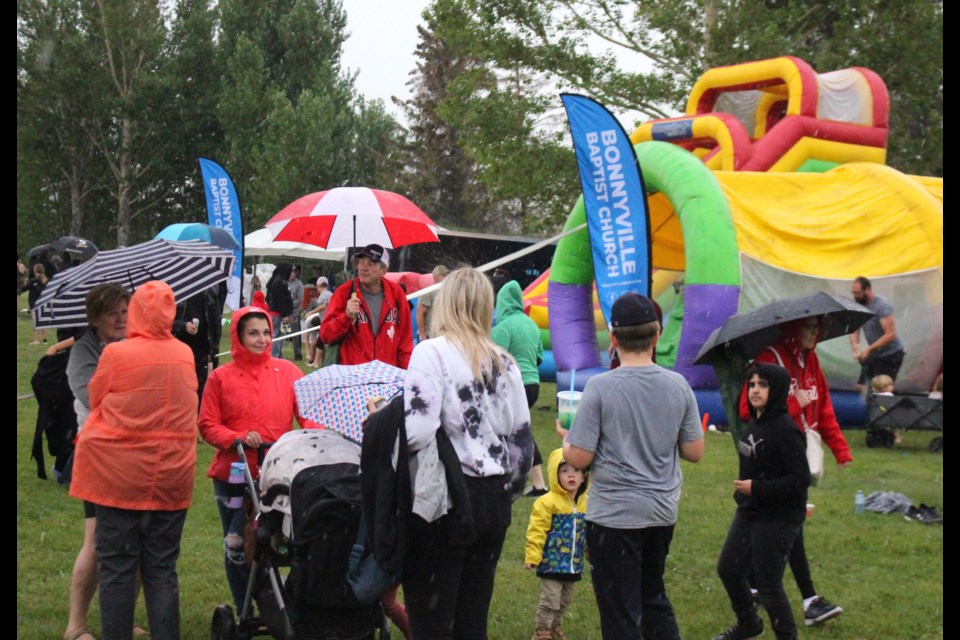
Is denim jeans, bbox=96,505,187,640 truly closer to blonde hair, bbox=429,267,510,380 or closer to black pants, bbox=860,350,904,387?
blonde hair, bbox=429,267,510,380

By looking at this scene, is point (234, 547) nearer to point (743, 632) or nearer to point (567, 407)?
point (743, 632)

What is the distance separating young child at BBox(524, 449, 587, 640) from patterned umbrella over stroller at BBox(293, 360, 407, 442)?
101 cm

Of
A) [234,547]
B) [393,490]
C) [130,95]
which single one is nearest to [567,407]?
[234,547]

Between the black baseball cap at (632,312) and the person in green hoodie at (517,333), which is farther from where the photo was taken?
the person in green hoodie at (517,333)

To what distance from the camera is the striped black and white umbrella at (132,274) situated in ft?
19.0

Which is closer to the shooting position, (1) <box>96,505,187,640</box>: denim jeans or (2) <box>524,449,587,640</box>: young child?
(1) <box>96,505,187,640</box>: denim jeans

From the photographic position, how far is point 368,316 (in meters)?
7.02

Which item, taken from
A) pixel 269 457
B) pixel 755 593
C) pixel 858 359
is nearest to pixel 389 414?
pixel 269 457

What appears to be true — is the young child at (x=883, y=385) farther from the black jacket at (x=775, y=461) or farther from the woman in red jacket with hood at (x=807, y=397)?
the black jacket at (x=775, y=461)

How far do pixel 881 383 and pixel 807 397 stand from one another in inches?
292

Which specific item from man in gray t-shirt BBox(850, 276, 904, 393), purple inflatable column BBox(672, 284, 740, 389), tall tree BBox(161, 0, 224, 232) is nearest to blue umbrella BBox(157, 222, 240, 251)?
purple inflatable column BBox(672, 284, 740, 389)

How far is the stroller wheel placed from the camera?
5.07 m

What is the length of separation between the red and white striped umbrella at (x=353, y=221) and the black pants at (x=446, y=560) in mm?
5020

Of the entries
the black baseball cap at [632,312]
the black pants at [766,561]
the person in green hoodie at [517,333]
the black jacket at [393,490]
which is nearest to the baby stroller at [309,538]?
the black jacket at [393,490]
